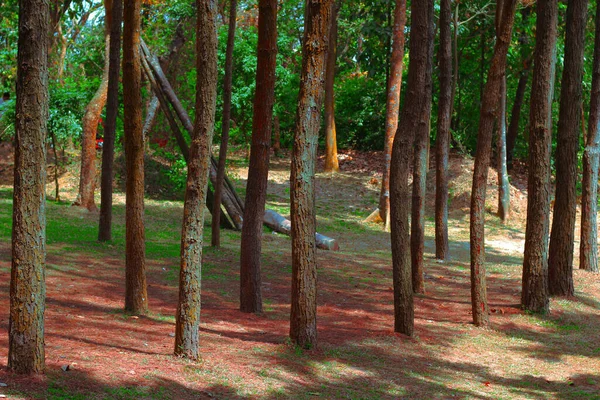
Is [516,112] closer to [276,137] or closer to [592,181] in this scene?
[276,137]

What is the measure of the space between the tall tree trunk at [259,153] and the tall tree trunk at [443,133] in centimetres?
587

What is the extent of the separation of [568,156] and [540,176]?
1503 millimetres

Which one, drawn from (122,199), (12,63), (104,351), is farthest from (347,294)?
(12,63)

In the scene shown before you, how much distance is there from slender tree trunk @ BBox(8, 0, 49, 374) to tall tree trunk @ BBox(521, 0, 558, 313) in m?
7.65

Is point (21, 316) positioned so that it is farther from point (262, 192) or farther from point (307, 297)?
point (262, 192)

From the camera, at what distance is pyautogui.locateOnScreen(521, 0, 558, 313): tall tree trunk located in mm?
11312

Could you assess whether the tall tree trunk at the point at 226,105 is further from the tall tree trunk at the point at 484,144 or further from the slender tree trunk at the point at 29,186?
the slender tree trunk at the point at 29,186

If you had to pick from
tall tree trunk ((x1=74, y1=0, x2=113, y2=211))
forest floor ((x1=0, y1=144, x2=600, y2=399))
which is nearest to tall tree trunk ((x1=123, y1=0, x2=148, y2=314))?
forest floor ((x1=0, y1=144, x2=600, y2=399))

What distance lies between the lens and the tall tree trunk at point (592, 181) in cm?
1473

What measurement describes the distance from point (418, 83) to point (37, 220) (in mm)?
5658

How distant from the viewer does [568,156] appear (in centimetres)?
1258

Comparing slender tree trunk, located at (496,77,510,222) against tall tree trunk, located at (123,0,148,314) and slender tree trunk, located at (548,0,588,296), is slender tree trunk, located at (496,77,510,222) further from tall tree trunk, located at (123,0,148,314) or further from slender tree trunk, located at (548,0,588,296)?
tall tree trunk, located at (123,0,148,314)

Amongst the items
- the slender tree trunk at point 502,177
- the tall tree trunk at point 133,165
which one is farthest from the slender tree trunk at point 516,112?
the tall tree trunk at point 133,165

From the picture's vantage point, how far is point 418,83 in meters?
9.90
